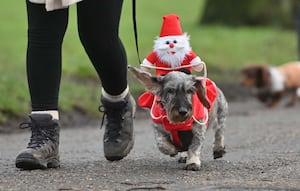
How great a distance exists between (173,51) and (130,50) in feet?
35.0

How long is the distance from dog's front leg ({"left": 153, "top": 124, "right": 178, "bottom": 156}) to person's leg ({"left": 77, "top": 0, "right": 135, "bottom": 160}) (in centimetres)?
19

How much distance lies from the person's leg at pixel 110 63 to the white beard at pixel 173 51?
30 centimetres

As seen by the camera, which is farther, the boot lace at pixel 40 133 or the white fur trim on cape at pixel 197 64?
the white fur trim on cape at pixel 197 64

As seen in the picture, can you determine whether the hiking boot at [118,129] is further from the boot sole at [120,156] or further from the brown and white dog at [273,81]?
the brown and white dog at [273,81]

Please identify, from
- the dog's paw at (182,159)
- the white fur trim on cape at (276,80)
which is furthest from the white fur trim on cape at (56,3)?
the white fur trim on cape at (276,80)

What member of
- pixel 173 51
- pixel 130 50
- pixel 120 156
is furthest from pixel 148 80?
pixel 130 50

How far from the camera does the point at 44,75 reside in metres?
4.77

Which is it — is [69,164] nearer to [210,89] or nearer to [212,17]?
[210,89]

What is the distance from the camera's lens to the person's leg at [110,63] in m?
4.72

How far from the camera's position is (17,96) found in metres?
9.73

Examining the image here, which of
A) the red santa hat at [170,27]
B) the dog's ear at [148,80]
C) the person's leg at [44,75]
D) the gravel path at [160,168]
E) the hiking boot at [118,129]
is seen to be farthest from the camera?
the red santa hat at [170,27]

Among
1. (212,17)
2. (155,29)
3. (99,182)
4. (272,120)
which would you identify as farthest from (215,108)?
(212,17)

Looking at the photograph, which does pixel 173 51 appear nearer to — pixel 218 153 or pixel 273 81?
pixel 218 153

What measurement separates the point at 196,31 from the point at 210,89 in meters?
15.7
